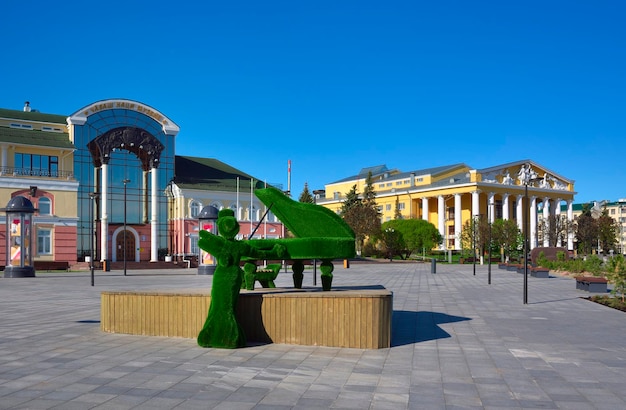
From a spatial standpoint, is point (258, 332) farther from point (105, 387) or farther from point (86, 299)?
point (86, 299)

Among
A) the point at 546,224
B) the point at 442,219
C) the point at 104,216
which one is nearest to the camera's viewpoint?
the point at 104,216

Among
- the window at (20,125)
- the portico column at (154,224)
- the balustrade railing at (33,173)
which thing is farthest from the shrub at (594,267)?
the window at (20,125)

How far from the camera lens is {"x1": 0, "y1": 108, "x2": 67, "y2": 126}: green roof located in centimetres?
5328

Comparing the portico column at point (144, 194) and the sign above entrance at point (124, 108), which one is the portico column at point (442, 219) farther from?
the portico column at point (144, 194)

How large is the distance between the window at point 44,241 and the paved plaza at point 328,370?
35931 mm

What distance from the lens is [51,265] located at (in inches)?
1789

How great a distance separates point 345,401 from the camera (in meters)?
7.05

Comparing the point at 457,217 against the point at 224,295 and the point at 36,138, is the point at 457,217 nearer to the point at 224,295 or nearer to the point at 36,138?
the point at 36,138

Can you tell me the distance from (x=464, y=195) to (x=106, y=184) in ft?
182

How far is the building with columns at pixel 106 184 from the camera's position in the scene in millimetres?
48281

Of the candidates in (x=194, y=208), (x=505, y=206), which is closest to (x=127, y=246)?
(x=194, y=208)

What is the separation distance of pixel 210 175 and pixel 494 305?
4939cm

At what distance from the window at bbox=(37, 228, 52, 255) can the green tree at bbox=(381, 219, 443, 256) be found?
134 feet

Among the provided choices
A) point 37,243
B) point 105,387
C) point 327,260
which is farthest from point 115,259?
point 105,387
